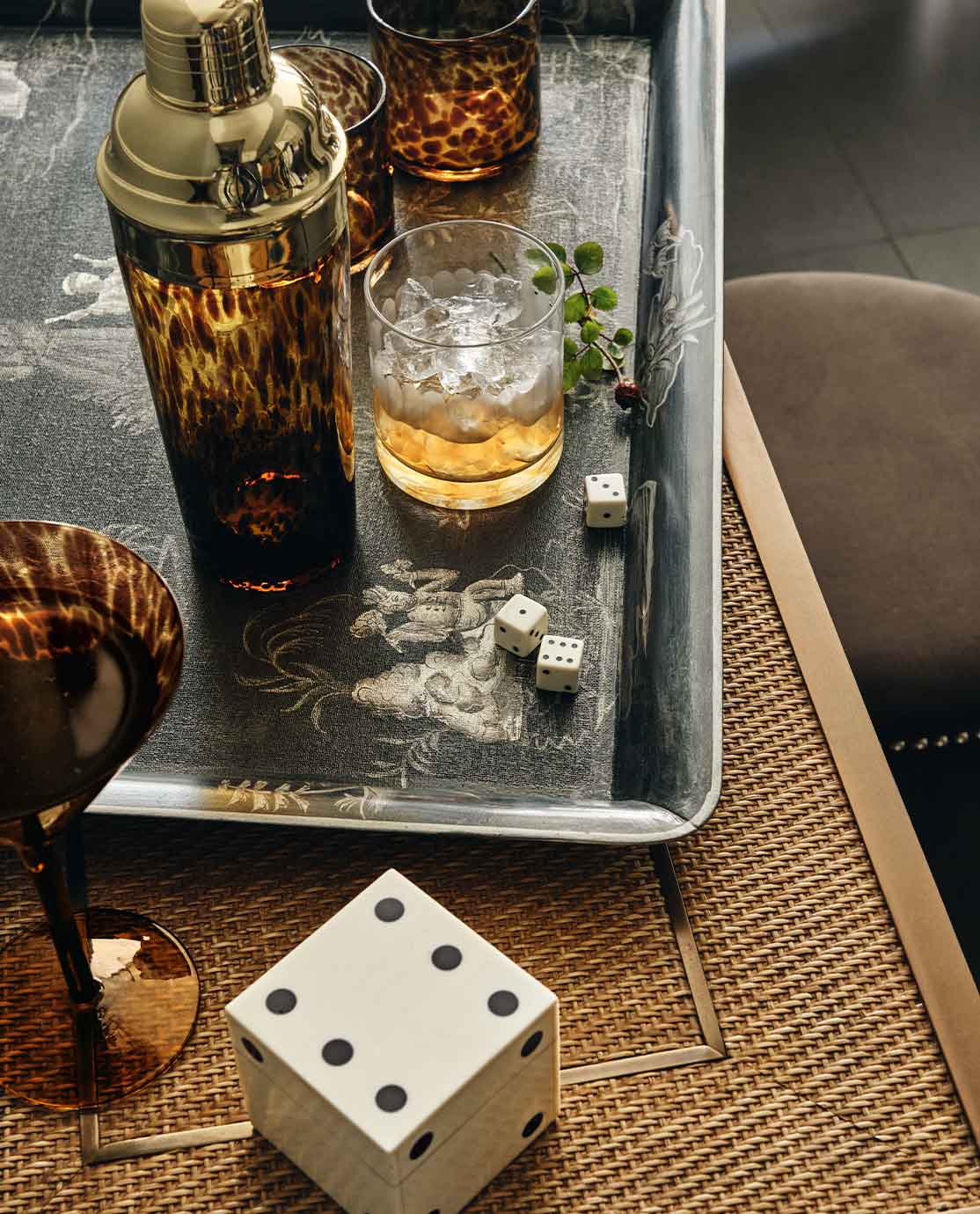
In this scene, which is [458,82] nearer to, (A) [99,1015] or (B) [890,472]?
(B) [890,472]

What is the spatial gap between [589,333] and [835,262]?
133 centimetres

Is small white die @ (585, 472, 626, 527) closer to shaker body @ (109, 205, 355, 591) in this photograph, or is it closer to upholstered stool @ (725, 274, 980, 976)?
shaker body @ (109, 205, 355, 591)

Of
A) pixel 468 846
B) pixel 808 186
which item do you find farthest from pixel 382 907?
pixel 808 186

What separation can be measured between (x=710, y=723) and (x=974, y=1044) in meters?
0.20

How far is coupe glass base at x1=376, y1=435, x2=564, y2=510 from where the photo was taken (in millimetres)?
854

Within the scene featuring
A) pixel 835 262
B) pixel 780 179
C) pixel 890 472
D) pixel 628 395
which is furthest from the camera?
pixel 780 179

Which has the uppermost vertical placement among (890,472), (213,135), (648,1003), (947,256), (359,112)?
(213,135)

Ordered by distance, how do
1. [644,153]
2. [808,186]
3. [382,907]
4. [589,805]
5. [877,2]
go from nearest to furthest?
[382,907] < [589,805] < [644,153] < [808,186] < [877,2]

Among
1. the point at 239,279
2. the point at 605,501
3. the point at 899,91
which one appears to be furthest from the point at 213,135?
the point at 899,91

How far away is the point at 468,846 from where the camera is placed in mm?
736

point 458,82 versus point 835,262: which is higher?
point 458,82

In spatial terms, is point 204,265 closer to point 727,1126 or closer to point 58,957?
point 58,957

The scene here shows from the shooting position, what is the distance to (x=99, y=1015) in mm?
677

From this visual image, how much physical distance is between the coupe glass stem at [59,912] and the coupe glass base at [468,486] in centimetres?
33
